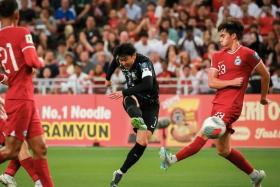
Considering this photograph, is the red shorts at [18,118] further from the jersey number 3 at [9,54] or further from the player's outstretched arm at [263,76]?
the player's outstretched arm at [263,76]

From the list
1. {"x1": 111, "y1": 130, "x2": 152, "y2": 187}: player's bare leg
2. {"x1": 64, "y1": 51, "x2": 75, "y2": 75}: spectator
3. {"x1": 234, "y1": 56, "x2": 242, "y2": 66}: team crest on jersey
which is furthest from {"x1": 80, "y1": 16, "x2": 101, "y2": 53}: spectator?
{"x1": 234, "y1": 56, "x2": 242, "y2": 66}: team crest on jersey

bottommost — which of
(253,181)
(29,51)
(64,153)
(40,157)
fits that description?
(64,153)

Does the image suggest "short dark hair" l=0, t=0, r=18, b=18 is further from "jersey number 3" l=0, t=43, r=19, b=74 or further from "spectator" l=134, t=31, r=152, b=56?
"spectator" l=134, t=31, r=152, b=56

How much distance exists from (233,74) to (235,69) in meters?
0.08

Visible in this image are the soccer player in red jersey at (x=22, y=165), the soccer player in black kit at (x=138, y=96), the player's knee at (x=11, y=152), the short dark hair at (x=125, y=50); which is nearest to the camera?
the player's knee at (x=11, y=152)

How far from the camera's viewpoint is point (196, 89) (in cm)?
2108

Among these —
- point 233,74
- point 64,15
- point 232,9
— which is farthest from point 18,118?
point 64,15

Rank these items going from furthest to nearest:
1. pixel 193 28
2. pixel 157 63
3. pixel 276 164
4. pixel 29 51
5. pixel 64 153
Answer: pixel 193 28, pixel 157 63, pixel 64 153, pixel 276 164, pixel 29 51

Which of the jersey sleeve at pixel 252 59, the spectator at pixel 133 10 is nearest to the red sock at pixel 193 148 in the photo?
the jersey sleeve at pixel 252 59

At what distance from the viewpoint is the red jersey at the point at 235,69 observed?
11.7m

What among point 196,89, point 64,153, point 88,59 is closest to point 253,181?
point 64,153

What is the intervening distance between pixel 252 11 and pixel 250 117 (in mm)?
5731

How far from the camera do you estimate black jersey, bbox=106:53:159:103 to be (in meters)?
12.4

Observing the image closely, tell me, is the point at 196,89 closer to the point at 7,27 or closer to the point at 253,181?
the point at 253,181
